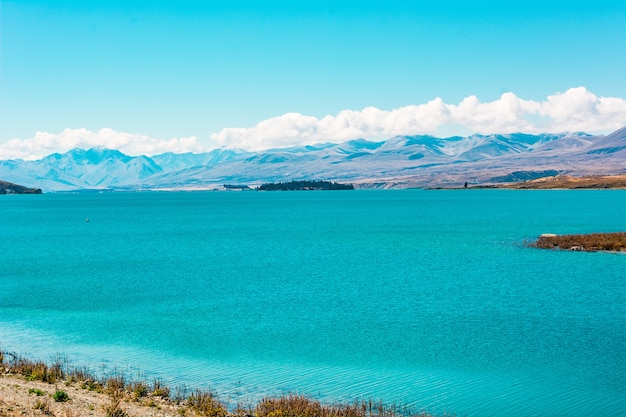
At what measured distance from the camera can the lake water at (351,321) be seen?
30016mm

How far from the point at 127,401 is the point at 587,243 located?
2668 inches

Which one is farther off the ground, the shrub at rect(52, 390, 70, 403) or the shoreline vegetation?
the shrub at rect(52, 390, 70, 403)

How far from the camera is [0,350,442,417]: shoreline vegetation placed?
77.4 ft

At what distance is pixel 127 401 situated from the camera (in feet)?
83.2

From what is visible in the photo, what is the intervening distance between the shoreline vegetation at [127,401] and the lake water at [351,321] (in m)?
2.08

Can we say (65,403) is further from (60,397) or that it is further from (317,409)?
(317,409)

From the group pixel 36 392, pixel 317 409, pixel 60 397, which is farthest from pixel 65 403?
pixel 317 409

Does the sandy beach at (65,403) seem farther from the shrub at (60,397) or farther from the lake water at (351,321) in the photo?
the lake water at (351,321)

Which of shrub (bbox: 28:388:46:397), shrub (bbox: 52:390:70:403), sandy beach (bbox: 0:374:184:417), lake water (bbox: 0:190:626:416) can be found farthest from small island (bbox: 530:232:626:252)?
shrub (bbox: 28:388:46:397)

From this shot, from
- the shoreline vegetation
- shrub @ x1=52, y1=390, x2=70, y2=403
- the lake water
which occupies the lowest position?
the lake water

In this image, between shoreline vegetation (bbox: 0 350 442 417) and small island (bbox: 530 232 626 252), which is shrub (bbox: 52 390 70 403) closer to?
shoreline vegetation (bbox: 0 350 442 417)

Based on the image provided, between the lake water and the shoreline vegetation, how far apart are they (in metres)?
2.08

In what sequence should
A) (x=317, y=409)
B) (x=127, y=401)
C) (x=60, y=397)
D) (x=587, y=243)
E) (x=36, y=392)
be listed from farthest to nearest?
(x=587, y=243) → (x=36, y=392) → (x=127, y=401) → (x=60, y=397) → (x=317, y=409)

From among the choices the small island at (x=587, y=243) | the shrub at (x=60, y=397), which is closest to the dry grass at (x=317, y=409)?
the shrub at (x=60, y=397)
